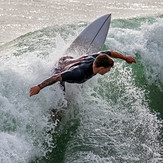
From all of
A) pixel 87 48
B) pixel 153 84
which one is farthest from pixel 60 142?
pixel 153 84

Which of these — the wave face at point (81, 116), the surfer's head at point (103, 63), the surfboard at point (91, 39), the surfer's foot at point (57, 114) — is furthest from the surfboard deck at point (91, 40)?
the surfer's head at point (103, 63)

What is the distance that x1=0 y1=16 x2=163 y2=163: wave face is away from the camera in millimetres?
4305

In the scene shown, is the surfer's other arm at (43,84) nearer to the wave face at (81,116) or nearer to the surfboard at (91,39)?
the wave face at (81,116)

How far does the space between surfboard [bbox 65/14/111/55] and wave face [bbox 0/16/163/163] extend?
0.96ft

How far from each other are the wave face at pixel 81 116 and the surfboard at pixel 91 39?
0.96ft

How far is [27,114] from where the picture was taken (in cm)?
455

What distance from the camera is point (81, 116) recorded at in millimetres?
5148

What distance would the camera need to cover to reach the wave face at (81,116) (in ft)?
14.1

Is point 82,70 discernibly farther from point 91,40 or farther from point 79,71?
point 91,40

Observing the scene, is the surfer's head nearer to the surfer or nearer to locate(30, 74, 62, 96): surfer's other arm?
the surfer

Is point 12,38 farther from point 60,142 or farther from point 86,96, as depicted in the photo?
point 60,142

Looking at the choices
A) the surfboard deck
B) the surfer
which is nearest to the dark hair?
the surfer

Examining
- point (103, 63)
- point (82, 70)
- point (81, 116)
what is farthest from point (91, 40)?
point (103, 63)

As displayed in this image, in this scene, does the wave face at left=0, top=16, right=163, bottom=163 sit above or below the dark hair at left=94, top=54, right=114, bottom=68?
below
